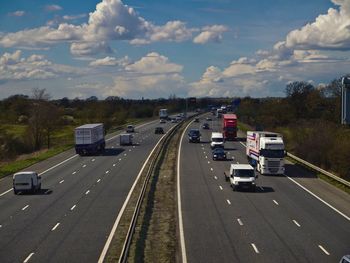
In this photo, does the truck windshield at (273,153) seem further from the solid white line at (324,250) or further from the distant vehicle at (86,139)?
the solid white line at (324,250)

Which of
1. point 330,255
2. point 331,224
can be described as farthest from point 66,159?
point 330,255

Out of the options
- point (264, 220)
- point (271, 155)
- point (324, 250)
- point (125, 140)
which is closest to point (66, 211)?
point (264, 220)

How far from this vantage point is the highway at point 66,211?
23.7 metres

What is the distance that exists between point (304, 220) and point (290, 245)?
6.19m

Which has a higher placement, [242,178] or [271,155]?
[271,155]

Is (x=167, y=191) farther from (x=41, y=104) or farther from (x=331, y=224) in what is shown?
(x=41, y=104)

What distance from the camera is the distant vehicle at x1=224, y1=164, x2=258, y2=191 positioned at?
132ft

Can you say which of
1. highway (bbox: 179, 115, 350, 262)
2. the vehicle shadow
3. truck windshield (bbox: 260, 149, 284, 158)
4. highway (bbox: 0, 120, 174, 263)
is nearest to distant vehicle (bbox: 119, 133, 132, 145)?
the vehicle shadow

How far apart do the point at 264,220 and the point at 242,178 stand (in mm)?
10916

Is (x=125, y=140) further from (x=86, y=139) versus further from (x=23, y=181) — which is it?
(x=23, y=181)

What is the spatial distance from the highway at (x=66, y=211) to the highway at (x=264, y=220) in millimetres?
4021

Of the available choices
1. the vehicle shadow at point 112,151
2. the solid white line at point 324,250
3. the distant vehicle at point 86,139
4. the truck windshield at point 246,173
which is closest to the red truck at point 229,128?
the vehicle shadow at point 112,151

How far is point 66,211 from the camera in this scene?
33.6 m

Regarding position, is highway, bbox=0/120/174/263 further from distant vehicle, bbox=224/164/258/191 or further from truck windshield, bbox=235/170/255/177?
truck windshield, bbox=235/170/255/177
